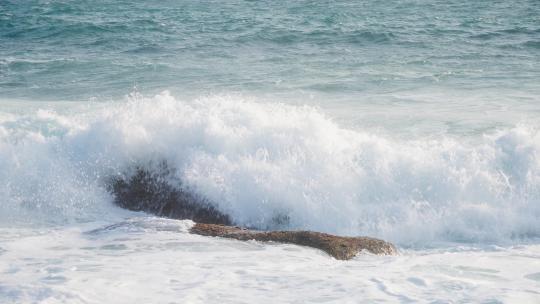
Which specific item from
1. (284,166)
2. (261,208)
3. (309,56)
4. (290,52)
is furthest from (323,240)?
(290,52)

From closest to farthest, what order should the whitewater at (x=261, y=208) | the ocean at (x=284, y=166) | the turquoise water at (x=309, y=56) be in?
1. the whitewater at (x=261, y=208)
2. the ocean at (x=284, y=166)
3. the turquoise water at (x=309, y=56)

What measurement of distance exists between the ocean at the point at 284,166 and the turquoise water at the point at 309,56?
0.09 meters

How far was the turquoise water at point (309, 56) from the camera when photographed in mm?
12547

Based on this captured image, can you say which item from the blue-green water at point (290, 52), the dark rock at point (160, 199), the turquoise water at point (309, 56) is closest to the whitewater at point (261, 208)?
the dark rock at point (160, 199)

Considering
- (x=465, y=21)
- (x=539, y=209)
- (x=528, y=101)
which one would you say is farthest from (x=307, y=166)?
(x=465, y=21)

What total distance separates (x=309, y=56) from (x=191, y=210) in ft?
32.7

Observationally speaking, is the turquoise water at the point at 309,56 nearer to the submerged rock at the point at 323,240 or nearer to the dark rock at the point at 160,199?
the dark rock at the point at 160,199

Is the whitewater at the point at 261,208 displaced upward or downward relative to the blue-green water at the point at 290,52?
downward

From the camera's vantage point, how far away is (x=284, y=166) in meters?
8.26

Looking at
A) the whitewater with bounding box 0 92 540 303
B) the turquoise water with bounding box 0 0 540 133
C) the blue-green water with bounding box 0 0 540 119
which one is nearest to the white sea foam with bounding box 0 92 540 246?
the whitewater with bounding box 0 92 540 303

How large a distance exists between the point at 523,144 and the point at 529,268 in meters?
3.40

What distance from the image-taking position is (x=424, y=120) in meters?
11.0

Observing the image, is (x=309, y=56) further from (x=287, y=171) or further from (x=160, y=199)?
(x=160, y=199)

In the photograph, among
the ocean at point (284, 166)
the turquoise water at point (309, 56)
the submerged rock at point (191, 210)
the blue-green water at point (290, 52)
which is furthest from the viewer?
the blue-green water at point (290, 52)
